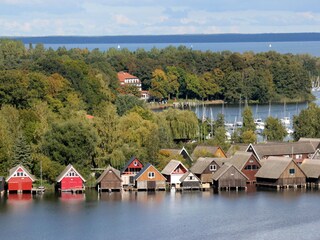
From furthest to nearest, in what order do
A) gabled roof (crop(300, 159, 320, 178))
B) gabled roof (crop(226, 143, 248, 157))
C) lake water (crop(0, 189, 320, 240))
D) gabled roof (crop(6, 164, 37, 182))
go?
gabled roof (crop(226, 143, 248, 157))
gabled roof (crop(300, 159, 320, 178))
gabled roof (crop(6, 164, 37, 182))
lake water (crop(0, 189, 320, 240))

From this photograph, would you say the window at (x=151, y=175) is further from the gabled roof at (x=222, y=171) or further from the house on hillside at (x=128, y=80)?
the house on hillside at (x=128, y=80)

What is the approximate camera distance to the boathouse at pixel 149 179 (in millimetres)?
39812

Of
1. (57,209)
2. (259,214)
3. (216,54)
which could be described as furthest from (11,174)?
(216,54)

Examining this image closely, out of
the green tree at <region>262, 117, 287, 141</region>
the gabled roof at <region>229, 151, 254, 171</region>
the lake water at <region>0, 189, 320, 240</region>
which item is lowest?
the lake water at <region>0, 189, 320, 240</region>

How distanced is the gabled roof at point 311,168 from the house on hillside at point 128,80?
42.2 m

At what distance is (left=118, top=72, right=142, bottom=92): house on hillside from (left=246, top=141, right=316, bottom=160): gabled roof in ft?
127

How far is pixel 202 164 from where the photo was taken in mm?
41125

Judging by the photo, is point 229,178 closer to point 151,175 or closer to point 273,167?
point 273,167

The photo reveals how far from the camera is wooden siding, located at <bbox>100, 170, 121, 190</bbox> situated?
130 ft

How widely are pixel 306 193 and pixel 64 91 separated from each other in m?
21.6

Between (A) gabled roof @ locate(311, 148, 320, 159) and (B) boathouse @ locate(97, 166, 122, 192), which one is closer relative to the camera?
(B) boathouse @ locate(97, 166, 122, 192)

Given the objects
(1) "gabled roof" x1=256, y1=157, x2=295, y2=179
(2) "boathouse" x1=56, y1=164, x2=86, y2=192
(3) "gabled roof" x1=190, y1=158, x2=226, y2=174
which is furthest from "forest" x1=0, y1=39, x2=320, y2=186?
(1) "gabled roof" x1=256, y1=157, x2=295, y2=179

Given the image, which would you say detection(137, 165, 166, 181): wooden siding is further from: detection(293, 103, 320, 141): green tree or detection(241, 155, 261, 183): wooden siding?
detection(293, 103, 320, 141): green tree

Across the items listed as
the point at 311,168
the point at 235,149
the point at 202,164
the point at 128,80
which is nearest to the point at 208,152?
the point at 235,149
